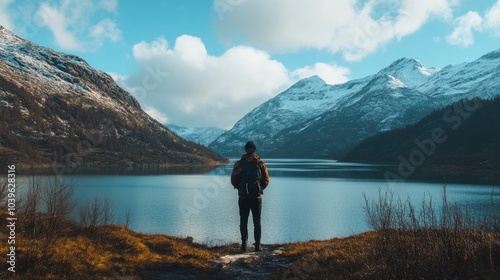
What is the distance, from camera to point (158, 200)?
73750 millimetres

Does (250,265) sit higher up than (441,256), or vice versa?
(441,256)

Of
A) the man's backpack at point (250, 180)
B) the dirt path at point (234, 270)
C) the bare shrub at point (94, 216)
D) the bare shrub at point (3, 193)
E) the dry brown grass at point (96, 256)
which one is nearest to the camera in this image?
the dry brown grass at point (96, 256)

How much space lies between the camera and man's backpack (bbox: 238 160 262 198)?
14.3 metres

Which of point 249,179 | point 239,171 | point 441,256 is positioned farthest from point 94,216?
point 441,256

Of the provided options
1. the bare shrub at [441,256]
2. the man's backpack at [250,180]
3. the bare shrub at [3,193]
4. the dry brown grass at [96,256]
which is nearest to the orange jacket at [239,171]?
the man's backpack at [250,180]

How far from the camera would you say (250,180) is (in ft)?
46.9

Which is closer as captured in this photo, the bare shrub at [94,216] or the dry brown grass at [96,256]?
the dry brown grass at [96,256]

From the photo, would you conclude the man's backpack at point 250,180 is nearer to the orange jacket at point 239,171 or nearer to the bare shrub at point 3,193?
the orange jacket at point 239,171

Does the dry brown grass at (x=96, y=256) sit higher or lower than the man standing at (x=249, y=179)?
lower

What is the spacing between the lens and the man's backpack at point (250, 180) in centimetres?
1429

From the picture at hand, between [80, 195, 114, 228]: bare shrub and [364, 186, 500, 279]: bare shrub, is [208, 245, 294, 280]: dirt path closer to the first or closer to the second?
[364, 186, 500, 279]: bare shrub

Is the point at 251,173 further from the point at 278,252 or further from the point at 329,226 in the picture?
the point at 329,226

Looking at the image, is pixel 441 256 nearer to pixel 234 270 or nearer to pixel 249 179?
pixel 234 270

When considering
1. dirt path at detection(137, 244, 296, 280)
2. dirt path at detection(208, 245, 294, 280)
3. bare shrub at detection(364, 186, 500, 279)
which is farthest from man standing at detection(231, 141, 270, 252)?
bare shrub at detection(364, 186, 500, 279)
